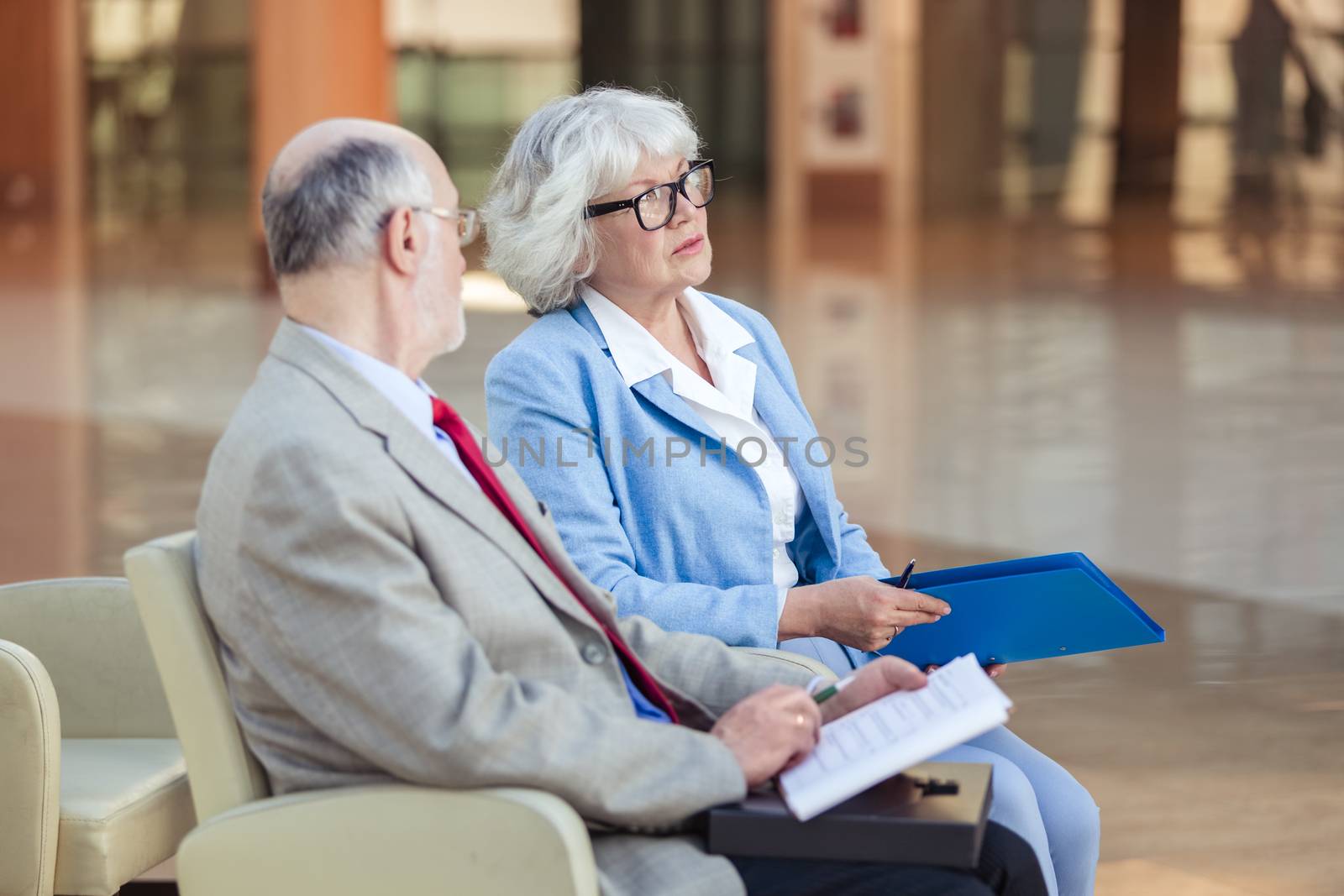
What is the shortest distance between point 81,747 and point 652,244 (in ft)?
3.99

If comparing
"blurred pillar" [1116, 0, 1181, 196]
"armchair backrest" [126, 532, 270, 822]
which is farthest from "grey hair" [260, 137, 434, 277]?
"blurred pillar" [1116, 0, 1181, 196]

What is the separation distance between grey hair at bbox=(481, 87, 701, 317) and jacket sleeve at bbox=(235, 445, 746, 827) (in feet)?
3.11

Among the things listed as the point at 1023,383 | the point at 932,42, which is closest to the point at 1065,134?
the point at 932,42

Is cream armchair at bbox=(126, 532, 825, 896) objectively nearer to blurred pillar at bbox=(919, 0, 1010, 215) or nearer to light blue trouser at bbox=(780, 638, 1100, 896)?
light blue trouser at bbox=(780, 638, 1100, 896)

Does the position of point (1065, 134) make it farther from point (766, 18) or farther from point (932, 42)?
point (766, 18)

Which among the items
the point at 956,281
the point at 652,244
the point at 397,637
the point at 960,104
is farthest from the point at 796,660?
the point at 960,104

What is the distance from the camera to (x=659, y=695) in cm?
221

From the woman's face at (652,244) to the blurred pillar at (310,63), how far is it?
1128 centimetres

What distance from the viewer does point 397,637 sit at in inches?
71.4

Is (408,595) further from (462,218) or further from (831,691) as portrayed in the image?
(831,691)

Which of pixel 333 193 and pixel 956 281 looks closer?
pixel 333 193

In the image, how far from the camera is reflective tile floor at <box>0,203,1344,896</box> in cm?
381

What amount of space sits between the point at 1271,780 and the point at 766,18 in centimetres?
2012

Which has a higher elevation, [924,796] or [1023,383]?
[924,796]
